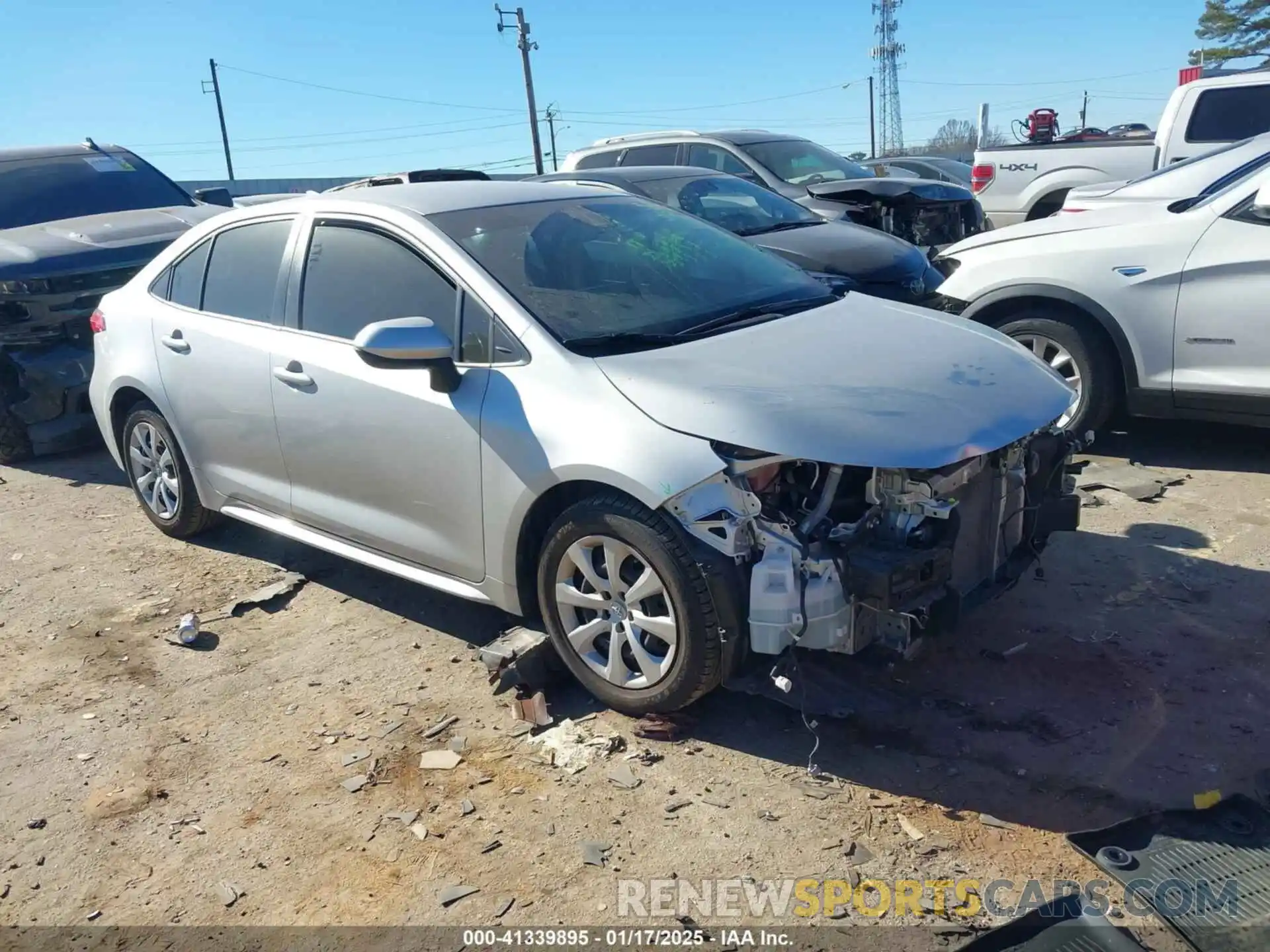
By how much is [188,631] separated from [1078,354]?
4.82 m

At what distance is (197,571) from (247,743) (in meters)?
1.89

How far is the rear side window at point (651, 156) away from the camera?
34.3 feet

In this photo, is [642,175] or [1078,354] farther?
[642,175]

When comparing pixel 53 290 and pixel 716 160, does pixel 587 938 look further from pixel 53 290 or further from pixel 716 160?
pixel 716 160

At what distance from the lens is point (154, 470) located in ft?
18.6

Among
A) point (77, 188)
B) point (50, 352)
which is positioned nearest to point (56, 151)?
point (77, 188)

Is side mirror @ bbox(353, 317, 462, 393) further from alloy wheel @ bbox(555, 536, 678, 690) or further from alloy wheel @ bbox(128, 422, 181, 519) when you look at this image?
alloy wheel @ bbox(128, 422, 181, 519)

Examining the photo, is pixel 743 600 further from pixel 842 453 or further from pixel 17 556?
pixel 17 556

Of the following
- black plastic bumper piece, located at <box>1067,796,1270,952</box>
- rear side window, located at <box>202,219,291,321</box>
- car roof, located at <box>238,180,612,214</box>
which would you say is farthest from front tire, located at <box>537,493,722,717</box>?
rear side window, located at <box>202,219,291,321</box>

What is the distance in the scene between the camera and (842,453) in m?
3.08

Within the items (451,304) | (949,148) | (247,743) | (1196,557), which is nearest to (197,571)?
(247,743)

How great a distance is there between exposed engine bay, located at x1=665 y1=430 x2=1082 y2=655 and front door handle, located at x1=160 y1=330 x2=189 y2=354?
9.70ft

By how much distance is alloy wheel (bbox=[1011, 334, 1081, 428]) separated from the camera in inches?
231

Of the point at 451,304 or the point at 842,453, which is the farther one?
the point at 451,304
